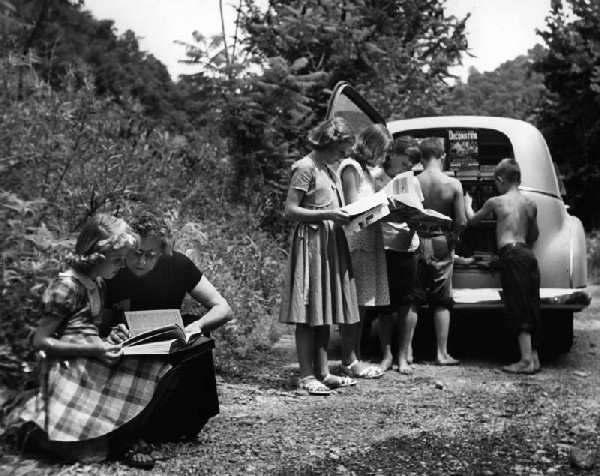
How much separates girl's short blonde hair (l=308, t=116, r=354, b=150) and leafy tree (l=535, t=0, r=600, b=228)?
1324cm

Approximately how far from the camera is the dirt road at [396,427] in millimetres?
4051

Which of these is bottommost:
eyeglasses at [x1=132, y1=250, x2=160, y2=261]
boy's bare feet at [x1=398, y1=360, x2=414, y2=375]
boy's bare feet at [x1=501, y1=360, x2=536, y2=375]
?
boy's bare feet at [x1=501, y1=360, x2=536, y2=375]

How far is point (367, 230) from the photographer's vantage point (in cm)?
620

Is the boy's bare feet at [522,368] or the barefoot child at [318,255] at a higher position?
the barefoot child at [318,255]

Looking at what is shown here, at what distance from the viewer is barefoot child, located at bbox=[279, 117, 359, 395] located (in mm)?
5633

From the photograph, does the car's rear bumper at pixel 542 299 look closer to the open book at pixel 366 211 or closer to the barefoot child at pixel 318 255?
the barefoot child at pixel 318 255

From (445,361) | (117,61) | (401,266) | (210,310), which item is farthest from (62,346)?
(117,61)

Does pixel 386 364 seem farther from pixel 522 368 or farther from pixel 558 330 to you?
pixel 558 330

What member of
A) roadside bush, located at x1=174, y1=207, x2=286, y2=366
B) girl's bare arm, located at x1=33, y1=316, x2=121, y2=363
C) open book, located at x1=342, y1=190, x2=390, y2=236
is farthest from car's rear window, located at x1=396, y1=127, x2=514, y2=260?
girl's bare arm, located at x1=33, y1=316, x2=121, y2=363

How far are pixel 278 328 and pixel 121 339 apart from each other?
4.30m

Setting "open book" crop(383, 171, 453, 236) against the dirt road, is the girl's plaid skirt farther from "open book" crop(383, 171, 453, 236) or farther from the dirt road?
"open book" crop(383, 171, 453, 236)

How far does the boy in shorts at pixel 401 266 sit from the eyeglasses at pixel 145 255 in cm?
257

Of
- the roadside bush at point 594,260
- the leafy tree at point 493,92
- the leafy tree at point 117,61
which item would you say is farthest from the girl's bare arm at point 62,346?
the leafy tree at point 493,92

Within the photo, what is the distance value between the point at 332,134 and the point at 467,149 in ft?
7.19
